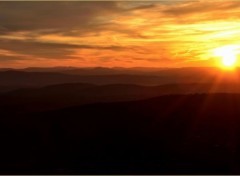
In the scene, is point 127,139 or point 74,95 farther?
point 74,95

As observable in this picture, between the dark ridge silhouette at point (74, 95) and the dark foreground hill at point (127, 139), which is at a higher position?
the dark ridge silhouette at point (74, 95)

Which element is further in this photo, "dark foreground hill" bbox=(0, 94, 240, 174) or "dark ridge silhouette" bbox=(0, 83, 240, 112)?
"dark ridge silhouette" bbox=(0, 83, 240, 112)

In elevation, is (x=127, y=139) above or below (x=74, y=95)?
below

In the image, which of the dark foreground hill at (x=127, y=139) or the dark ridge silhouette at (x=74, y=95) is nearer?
the dark foreground hill at (x=127, y=139)

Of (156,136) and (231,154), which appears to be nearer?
(231,154)

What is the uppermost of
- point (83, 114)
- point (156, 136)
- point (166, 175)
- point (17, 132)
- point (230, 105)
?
point (230, 105)

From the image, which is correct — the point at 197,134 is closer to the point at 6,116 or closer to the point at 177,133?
the point at 177,133

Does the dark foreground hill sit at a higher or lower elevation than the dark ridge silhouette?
lower

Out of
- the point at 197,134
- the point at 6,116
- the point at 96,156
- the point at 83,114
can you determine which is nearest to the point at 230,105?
the point at 197,134
